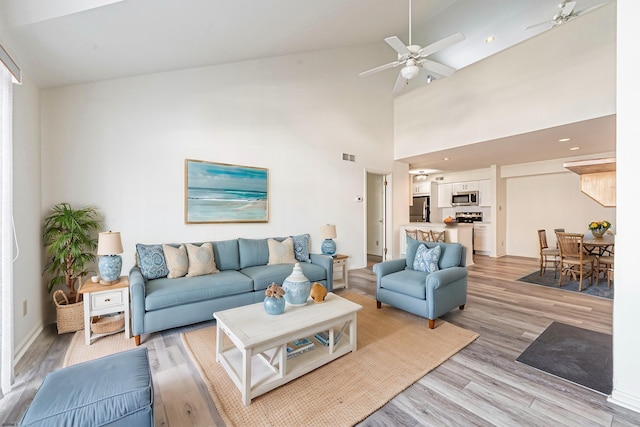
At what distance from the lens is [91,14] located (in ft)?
6.51

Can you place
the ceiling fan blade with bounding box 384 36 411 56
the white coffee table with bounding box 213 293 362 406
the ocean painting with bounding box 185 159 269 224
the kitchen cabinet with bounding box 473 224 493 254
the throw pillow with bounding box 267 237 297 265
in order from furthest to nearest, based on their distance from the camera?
the kitchen cabinet with bounding box 473 224 493 254 → the throw pillow with bounding box 267 237 297 265 → the ocean painting with bounding box 185 159 269 224 → the ceiling fan blade with bounding box 384 36 411 56 → the white coffee table with bounding box 213 293 362 406

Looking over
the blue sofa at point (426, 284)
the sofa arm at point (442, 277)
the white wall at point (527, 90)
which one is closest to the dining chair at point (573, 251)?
the white wall at point (527, 90)

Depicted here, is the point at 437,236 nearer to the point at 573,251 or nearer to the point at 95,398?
the point at 573,251

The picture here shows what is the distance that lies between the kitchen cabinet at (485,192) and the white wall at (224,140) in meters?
3.48

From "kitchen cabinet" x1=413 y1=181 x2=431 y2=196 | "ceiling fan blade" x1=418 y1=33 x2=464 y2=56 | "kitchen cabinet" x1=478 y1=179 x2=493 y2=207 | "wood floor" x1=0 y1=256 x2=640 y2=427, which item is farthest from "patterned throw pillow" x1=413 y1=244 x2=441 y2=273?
"kitchen cabinet" x1=413 y1=181 x2=431 y2=196

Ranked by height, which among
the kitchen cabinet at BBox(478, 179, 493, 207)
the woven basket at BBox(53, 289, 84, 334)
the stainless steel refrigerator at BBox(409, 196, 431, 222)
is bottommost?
the woven basket at BBox(53, 289, 84, 334)

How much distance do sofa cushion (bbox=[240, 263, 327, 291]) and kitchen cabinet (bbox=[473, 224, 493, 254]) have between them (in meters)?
5.63

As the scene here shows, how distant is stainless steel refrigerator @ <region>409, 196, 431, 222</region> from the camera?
8234 mm

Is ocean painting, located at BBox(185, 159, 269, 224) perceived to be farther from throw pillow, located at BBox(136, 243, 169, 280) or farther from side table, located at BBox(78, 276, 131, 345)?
side table, located at BBox(78, 276, 131, 345)

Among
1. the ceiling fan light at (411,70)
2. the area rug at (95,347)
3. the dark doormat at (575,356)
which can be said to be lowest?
the dark doormat at (575,356)

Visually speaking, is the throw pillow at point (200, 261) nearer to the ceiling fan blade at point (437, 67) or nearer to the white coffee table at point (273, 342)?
the white coffee table at point (273, 342)

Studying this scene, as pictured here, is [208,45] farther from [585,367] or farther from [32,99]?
[585,367]

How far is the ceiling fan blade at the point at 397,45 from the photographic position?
2631 millimetres

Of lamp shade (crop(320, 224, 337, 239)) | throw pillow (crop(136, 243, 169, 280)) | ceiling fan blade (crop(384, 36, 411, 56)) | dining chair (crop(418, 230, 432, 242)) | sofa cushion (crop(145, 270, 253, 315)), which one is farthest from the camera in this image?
dining chair (crop(418, 230, 432, 242))
